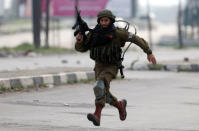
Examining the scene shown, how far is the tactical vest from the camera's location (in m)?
9.85

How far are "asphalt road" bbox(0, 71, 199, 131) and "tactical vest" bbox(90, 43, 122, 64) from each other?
2.61ft

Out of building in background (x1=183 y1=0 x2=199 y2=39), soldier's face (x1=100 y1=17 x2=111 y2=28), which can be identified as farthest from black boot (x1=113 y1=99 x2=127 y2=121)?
building in background (x1=183 y1=0 x2=199 y2=39)

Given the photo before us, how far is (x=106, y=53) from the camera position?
9844mm

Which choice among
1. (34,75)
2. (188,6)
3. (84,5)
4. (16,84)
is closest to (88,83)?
(34,75)

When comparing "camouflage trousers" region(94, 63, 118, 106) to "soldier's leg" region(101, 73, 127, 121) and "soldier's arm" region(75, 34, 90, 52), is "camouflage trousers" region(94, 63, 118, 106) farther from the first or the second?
"soldier's arm" region(75, 34, 90, 52)

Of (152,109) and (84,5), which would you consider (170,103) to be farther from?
(84,5)

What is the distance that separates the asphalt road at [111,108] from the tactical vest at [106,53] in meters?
0.80

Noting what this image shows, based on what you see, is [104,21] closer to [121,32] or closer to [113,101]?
[121,32]

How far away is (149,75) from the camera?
830 inches

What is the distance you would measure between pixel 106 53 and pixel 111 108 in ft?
8.75

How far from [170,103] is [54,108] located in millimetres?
2139

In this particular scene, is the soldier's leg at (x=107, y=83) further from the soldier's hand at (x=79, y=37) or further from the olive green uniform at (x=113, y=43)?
the soldier's hand at (x=79, y=37)

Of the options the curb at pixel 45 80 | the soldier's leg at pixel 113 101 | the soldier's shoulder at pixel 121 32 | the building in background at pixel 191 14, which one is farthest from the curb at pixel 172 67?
the building in background at pixel 191 14

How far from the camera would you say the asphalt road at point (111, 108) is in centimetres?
982
